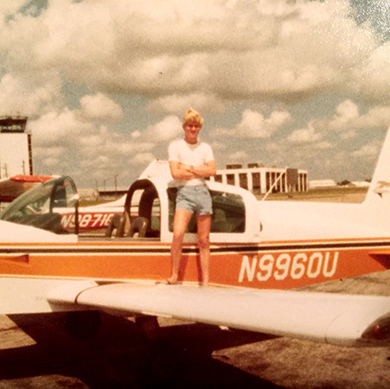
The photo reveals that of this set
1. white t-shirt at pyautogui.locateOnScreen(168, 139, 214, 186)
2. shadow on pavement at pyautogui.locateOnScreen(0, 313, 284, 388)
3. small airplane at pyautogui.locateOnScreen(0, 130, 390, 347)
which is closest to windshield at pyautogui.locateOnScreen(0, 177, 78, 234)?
small airplane at pyautogui.locateOnScreen(0, 130, 390, 347)

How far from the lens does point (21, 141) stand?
10575cm

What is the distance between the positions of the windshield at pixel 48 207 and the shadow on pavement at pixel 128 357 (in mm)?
1358

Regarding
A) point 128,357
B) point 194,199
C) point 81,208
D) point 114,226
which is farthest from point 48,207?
point 81,208

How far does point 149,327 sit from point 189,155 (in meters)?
1.65

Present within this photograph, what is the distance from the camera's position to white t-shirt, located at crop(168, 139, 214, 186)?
15.9 feet

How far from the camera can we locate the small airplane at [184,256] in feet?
12.1

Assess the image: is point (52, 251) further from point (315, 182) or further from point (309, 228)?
point (315, 182)

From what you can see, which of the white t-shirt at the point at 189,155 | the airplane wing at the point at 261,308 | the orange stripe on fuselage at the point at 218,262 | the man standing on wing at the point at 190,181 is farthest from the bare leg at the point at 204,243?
the airplane wing at the point at 261,308

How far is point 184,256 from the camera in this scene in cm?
511

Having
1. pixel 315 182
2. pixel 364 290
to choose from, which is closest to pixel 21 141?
pixel 315 182

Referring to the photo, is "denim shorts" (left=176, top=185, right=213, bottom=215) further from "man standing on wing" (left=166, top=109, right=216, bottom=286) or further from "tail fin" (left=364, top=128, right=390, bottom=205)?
"tail fin" (left=364, top=128, right=390, bottom=205)

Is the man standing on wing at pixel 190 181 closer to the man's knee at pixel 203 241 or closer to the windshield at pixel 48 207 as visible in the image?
the man's knee at pixel 203 241

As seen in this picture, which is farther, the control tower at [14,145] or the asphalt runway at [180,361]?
the control tower at [14,145]

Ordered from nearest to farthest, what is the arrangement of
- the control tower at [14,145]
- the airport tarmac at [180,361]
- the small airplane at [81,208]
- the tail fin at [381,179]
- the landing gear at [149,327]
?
the airport tarmac at [180,361] < the landing gear at [149,327] < the small airplane at [81,208] < the tail fin at [381,179] < the control tower at [14,145]
